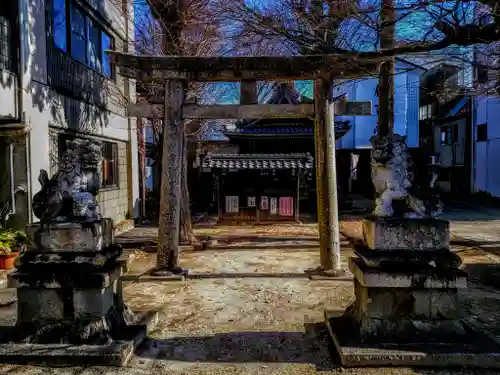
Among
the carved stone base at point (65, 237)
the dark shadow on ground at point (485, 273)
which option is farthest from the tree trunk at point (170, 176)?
the dark shadow on ground at point (485, 273)

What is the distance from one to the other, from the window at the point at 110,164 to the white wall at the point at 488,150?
20.5 meters

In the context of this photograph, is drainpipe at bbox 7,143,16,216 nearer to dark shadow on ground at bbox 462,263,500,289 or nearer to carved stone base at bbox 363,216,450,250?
carved stone base at bbox 363,216,450,250

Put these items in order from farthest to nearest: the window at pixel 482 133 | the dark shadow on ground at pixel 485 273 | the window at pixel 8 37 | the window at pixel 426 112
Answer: the window at pixel 426 112 → the window at pixel 482 133 → the window at pixel 8 37 → the dark shadow on ground at pixel 485 273

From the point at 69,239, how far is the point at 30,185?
5.64m

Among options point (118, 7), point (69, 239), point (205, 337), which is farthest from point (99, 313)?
point (118, 7)

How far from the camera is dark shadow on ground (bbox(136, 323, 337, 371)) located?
466 centimetres

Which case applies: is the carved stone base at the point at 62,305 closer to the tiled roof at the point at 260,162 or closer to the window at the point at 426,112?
the tiled roof at the point at 260,162

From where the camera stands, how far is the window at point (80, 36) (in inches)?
431

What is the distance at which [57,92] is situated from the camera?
35.3 ft

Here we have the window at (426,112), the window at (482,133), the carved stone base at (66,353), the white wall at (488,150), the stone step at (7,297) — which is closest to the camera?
the carved stone base at (66,353)

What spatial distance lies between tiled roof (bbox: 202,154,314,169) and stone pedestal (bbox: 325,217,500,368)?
44.5 ft

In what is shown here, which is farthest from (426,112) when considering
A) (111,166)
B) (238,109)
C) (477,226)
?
(238,109)

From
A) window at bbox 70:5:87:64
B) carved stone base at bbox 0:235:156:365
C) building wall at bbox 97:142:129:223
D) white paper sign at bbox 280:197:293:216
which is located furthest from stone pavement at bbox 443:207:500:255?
window at bbox 70:5:87:64

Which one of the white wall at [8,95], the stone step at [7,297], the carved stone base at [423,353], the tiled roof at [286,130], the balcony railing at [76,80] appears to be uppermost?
the balcony railing at [76,80]
